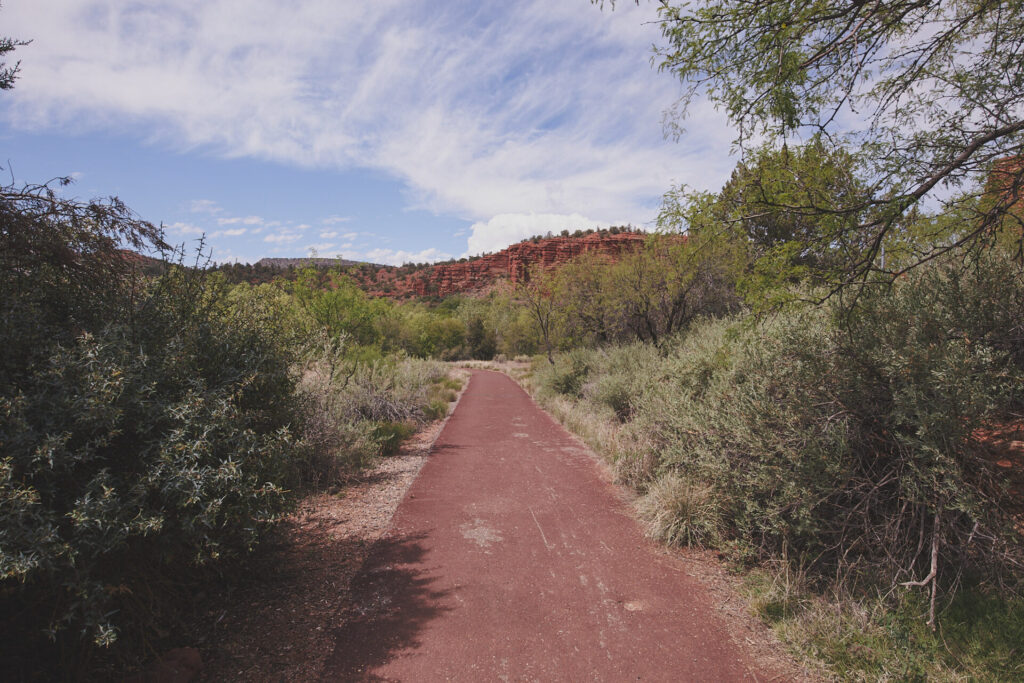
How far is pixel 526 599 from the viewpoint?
4301mm

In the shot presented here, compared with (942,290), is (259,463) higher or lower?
lower

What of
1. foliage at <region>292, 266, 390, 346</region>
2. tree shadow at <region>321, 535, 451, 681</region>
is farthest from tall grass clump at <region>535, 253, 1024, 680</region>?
foliage at <region>292, 266, 390, 346</region>

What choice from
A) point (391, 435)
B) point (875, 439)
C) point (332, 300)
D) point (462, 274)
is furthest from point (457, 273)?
point (875, 439)

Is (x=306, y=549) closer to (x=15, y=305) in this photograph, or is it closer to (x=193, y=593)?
(x=193, y=593)

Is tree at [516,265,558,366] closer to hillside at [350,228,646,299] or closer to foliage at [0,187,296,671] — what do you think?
foliage at [0,187,296,671]

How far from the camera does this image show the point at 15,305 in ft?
10.6

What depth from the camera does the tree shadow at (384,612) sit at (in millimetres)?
3443

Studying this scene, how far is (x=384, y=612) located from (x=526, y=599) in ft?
4.01

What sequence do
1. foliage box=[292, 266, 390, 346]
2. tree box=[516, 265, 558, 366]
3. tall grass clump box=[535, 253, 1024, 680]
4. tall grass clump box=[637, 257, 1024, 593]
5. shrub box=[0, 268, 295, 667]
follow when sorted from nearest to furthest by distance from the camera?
shrub box=[0, 268, 295, 667]
tall grass clump box=[535, 253, 1024, 680]
tall grass clump box=[637, 257, 1024, 593]
foliage box=[292, 266, 390, 346]
tree box=[516, 265, 558, 366]

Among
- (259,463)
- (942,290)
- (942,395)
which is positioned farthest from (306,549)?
(942,290)

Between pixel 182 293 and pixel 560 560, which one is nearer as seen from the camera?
pixel 182 293

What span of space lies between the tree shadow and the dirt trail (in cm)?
1

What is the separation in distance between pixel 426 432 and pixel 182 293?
843 cm

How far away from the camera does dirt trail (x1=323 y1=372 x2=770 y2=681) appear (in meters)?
3.44
